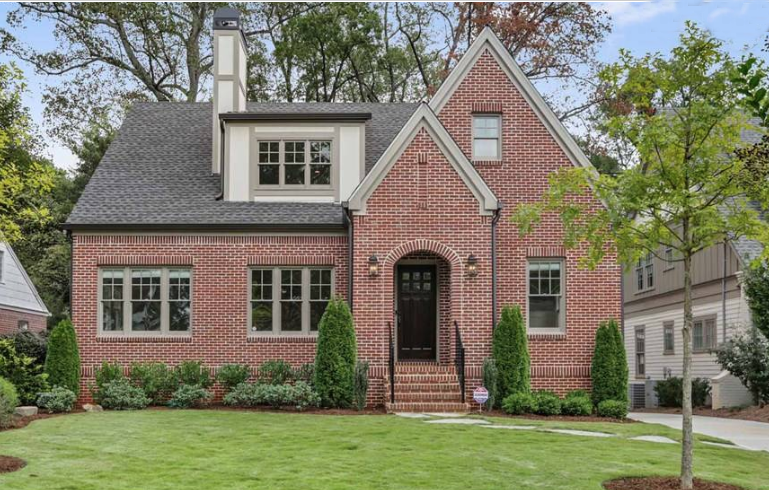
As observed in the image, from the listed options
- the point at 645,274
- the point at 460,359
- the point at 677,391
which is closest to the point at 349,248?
the point at 460,359

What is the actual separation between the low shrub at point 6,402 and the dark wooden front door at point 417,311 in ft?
26.9

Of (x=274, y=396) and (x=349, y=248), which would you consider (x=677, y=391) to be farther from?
(x=274, y=396)

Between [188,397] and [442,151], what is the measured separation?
23.8ft

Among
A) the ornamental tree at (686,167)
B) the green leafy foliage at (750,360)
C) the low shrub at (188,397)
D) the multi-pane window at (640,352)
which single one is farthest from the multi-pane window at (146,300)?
the multi-pane window at (640,352)

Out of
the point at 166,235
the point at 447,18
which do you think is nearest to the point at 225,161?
the point at 166,235

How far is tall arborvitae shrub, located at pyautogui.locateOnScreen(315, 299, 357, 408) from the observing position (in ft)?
58.4

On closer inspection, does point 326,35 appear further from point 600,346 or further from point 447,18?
point 600,346

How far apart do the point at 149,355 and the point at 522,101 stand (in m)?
9.92

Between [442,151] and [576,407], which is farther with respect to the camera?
[442,151]

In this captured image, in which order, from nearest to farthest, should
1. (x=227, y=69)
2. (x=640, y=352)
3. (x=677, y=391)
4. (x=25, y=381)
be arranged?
1. (x=25, y=381)
2. (x=227, y=69)
3. (x=677, y=391)
4. (x=640, y=352)

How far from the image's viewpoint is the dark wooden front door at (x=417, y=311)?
66.7ft

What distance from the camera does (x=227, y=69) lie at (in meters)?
22.7

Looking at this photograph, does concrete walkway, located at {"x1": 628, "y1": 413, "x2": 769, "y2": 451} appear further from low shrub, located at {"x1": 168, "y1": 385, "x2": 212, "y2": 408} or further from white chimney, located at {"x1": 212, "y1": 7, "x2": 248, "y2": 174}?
white chimney, located at {"x1": 212, "y1": 7, "x2": 248, "y2": 174}

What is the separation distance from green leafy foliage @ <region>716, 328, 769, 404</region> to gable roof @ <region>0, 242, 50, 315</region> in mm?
22003
